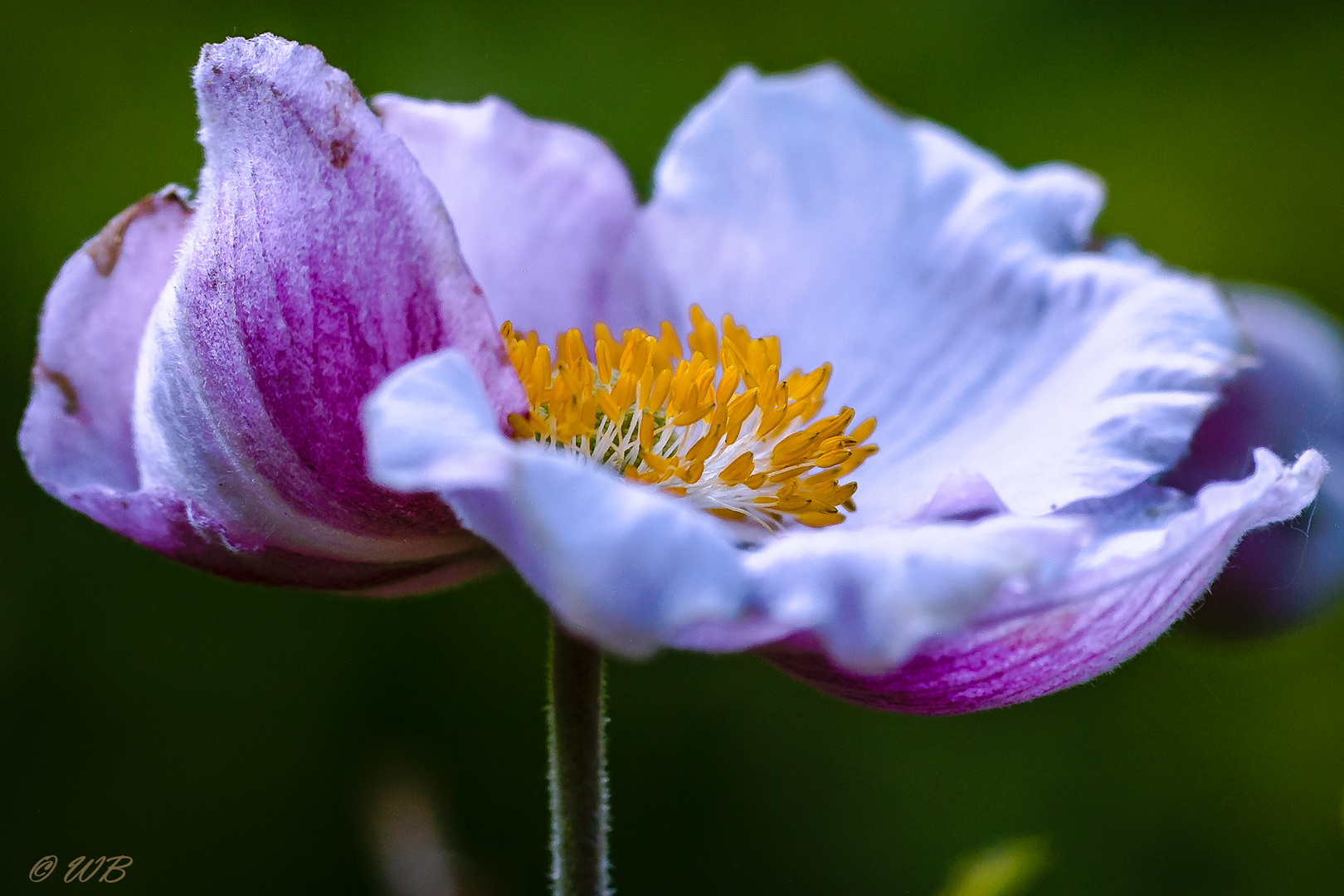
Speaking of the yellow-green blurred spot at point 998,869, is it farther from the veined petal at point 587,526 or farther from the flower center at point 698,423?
the veined petal at point 587,526

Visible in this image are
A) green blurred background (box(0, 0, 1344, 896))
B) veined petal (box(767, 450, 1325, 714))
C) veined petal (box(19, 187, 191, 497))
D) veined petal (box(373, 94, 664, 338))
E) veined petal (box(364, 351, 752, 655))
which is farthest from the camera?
green blurred background (box(0, 0, 1344, 896))

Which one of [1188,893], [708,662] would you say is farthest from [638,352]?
[1188,893]

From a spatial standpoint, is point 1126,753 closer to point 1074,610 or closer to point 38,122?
point 1074,610

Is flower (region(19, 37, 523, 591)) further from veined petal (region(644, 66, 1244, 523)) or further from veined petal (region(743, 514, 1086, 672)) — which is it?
veined petal (region(644, 66, 1244, 523))

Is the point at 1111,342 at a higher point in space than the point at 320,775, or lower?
higher

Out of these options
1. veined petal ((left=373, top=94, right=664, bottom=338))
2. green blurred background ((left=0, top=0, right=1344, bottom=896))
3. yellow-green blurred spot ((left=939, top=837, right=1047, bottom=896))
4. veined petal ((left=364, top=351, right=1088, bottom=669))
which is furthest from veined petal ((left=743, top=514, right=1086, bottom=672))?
green blurred background ((left=0, top=0, right=1344, bottom=896))

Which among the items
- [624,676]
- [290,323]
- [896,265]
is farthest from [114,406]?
[624,676]

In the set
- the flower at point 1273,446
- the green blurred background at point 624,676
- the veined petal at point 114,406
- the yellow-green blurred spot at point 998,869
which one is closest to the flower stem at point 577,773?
the veined petal at point 114,406
